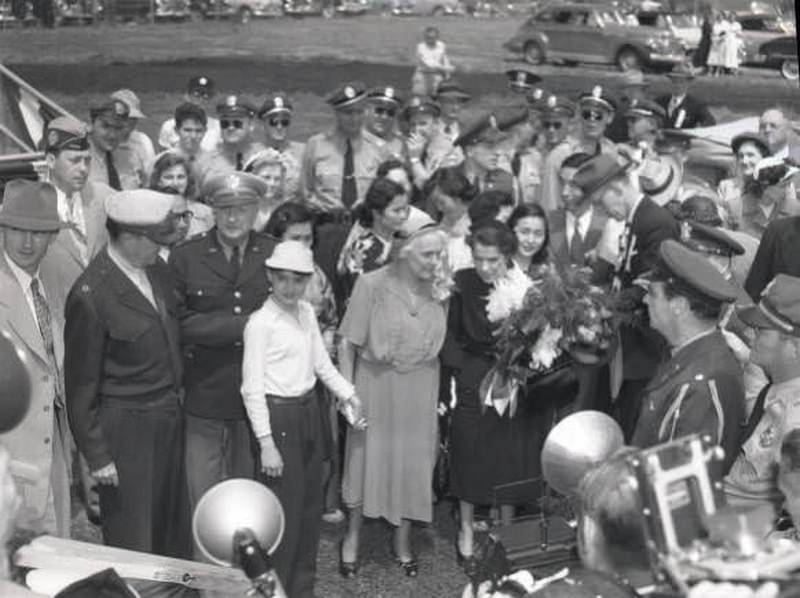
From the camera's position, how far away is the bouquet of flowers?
22.2 feet

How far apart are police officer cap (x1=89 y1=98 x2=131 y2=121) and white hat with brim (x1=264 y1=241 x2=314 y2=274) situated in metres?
3.29

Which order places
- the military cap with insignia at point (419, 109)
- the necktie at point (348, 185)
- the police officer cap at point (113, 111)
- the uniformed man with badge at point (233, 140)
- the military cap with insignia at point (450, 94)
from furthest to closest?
the military cap with insignia at point (450, 94), the military cap with insignia at point (419, 109), the necktie at point (348, 185), the uniformed man with badge at point (233, 140), the police officer cap at point (113, 111)

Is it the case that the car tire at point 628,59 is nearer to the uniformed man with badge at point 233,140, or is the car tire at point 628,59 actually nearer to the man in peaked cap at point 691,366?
the uniformed man with badge at point 233,140

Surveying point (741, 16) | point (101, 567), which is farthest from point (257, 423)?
point (741, 16)

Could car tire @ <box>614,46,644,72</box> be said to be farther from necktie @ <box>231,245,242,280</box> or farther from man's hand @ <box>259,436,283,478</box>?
man's hand @ <box>259,436,283,478</box>

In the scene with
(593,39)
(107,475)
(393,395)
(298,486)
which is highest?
(107,475)

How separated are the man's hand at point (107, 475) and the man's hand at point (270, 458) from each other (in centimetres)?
70

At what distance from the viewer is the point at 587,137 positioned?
420 inches

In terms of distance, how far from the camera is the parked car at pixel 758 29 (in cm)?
2738

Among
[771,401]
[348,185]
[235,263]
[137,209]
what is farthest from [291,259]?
[348,185]

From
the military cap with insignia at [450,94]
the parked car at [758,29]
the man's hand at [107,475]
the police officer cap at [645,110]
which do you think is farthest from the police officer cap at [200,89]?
the parked car at [758,29]

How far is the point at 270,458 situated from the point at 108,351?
0.93 m

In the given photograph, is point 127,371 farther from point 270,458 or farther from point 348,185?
point 348,185

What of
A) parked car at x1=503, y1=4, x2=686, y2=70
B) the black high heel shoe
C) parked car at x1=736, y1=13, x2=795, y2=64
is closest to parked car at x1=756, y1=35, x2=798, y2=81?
parked car at x1=736, y1=13, x2=795, y2=64
